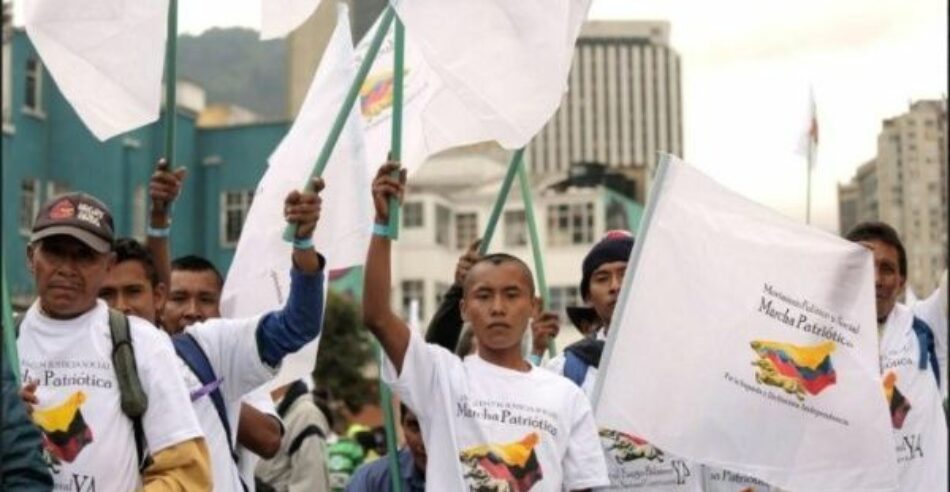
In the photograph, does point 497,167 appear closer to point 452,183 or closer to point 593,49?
point 452,183

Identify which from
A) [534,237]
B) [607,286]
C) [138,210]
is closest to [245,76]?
[138,210]

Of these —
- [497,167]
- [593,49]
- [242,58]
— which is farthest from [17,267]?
[593,49]

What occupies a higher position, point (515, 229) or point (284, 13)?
point (284, 13)

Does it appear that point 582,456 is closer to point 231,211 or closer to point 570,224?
point 231,211

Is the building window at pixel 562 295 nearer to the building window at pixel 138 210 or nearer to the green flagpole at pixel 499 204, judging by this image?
the building window at pixel 138 210

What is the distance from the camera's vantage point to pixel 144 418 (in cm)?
454

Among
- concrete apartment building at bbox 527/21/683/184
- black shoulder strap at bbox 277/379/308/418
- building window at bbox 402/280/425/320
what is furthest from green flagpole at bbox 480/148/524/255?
concrete apartment building at bbox 527/21/683/184

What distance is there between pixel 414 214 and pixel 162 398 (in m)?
64.6

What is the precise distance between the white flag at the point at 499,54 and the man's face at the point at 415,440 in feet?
2.96

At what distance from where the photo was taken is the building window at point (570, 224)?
227ft

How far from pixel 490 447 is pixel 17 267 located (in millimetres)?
31479

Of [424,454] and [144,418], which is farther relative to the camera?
[424,454]

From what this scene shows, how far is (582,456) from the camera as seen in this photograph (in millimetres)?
5328

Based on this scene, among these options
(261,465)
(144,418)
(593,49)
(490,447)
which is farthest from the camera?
(593,49)
